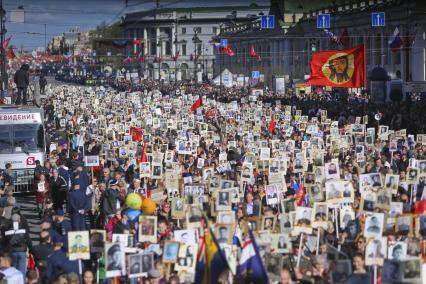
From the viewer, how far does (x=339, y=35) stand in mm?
90438

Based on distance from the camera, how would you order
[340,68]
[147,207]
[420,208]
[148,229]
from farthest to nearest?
[340,68], [147,207], [420,208], [148,229]

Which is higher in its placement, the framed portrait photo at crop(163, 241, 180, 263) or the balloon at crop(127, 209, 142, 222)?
the balloon at crop(127, 209, 142, 222)

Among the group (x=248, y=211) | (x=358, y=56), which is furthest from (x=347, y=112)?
(x=248, y=211)

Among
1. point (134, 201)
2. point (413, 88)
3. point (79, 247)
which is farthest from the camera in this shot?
point (413, 88)

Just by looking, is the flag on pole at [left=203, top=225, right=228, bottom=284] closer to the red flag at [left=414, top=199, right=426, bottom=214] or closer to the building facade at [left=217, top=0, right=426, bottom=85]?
the red flag at [left=414, top=199, right=426, bottom=214]

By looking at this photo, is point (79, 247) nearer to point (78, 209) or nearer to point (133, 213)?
point (133, 213)

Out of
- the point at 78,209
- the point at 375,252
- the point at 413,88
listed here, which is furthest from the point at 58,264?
the point at 413,88

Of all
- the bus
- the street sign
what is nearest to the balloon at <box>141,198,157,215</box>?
the bus

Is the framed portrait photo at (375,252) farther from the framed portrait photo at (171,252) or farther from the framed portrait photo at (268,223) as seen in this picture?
the framed portrait photo at (171,252)

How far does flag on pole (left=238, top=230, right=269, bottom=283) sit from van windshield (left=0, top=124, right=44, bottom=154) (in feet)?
61.3

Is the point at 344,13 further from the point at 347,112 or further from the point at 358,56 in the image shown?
the point at 358,56

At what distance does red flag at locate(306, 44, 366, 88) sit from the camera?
39.7 metres

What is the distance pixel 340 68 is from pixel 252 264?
28414 mm

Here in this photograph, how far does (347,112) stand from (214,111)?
5449 mm
